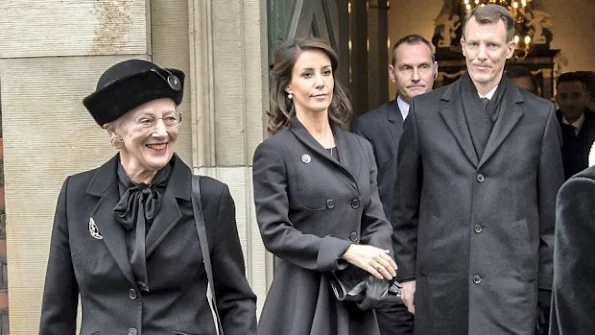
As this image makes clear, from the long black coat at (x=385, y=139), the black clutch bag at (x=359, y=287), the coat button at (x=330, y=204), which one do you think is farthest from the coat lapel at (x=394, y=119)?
the black clutch bag at (x=359, y=287)

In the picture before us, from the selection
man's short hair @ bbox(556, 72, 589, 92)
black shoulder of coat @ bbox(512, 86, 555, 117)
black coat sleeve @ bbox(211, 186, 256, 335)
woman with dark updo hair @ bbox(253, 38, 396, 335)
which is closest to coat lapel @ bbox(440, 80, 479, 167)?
black shoulder of coat @ bbox(512, 86, 555, 117)

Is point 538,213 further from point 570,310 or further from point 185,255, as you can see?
point 570,310

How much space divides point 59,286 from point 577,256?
198 cm

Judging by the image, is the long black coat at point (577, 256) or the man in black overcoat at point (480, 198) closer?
the long black coat at point (577, 256)

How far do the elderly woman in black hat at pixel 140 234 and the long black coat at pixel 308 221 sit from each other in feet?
2.48

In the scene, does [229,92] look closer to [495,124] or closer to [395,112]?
[395,112]

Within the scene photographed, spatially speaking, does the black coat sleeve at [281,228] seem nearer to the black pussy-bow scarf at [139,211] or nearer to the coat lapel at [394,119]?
the black pussy-bow scarf at [139,211]

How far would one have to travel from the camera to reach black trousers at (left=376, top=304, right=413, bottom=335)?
5.43 meters

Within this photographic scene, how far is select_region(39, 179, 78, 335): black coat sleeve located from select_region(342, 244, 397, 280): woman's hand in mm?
1097

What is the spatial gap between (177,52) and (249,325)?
2.65 meters

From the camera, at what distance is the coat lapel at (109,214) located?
359 centimetres

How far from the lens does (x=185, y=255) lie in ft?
12.0

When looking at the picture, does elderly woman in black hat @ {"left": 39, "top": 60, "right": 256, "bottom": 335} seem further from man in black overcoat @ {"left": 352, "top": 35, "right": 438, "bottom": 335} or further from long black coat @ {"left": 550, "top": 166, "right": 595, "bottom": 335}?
man in black overcoat @ {"left": 352, "top": 35, "right": 438, "bottom": 335}

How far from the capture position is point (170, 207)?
145 inches
